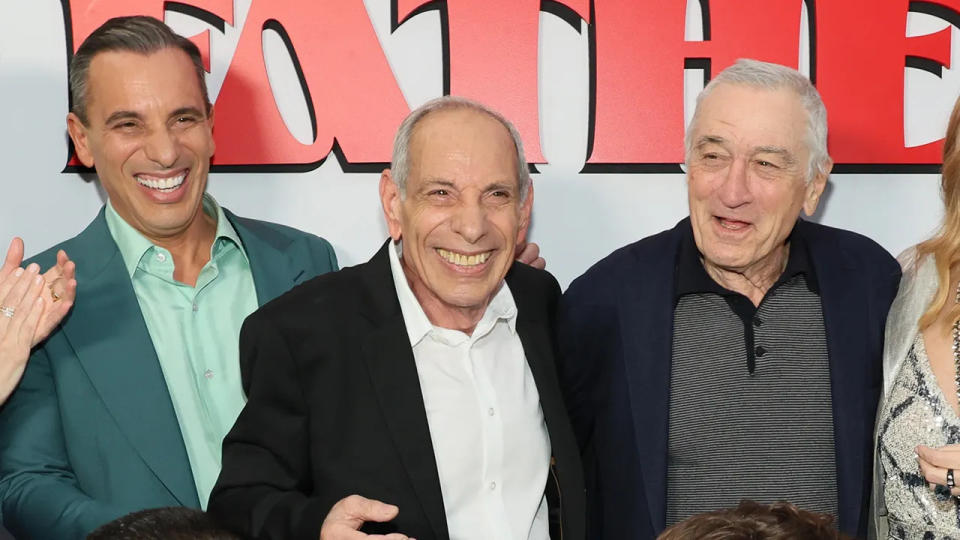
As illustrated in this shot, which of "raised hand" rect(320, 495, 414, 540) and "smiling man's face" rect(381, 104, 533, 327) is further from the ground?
"smiling man's face" rect(381, 104, 533, 327)

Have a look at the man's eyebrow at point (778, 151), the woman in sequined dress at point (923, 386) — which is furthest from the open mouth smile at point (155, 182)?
the woman in sequined dress at point (923, 386)

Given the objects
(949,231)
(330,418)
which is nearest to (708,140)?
(949,231)

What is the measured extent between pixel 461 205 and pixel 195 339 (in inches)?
31.2

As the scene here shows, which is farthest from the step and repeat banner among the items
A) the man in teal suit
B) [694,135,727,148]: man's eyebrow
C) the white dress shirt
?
the white dress shirt

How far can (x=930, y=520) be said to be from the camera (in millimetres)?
2441

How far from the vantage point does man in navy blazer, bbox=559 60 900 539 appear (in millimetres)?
2500

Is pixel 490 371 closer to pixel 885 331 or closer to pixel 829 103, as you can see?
pixel 885 331

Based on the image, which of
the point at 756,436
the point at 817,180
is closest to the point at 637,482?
the point at 756,436

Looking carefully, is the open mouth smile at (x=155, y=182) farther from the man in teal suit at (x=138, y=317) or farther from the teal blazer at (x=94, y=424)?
the teal blazer at (x=94, y=424)

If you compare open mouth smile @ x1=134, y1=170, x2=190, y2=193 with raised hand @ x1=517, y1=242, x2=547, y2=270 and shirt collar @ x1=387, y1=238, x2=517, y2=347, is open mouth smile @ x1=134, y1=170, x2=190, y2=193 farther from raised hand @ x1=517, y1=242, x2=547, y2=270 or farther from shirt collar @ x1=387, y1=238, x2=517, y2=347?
raised hand @ x1=517, y1=242, x2=547, y2=270

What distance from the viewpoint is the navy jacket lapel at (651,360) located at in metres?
2.48

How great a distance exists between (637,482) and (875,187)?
4.73 feet

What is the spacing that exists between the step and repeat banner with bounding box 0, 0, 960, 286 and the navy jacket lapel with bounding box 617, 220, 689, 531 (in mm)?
758

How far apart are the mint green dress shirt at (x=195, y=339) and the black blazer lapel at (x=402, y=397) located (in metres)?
0.52
